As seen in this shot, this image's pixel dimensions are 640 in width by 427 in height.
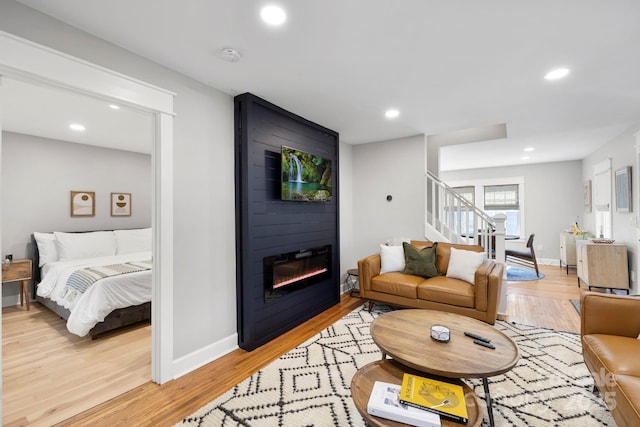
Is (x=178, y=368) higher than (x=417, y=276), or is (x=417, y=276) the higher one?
(x=417, y=276)

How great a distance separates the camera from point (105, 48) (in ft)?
6.33

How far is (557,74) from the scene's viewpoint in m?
2.40

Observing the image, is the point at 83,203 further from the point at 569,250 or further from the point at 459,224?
the point at 569,250

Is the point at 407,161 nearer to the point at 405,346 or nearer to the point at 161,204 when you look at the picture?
the point at 405,346

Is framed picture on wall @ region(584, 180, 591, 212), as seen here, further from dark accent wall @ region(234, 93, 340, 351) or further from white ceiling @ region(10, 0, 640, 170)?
dark accent wall @ region(234, 93, 340, 351)

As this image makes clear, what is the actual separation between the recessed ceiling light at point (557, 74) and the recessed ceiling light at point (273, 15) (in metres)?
2.22

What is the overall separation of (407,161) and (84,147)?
523 centimetres

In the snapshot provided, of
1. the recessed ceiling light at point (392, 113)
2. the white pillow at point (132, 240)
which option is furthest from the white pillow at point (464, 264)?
the white pillow at point (132, 240)

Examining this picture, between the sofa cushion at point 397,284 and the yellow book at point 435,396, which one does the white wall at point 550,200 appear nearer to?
the sofa cushion at point 397,284

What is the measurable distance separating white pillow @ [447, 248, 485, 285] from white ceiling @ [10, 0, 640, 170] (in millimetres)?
1649

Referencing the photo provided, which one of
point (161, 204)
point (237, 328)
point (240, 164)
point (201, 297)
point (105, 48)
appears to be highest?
point (105, 48)

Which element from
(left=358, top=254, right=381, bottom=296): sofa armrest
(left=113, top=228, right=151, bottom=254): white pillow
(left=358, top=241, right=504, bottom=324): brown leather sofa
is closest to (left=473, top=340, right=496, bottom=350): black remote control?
(left=358, top=241, right=504, bottom=324): brown leather sofa

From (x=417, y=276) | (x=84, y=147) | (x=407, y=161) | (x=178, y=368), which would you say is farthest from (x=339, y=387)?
(x=84, y=147)

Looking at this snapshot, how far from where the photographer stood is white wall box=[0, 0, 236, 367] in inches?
91.0
